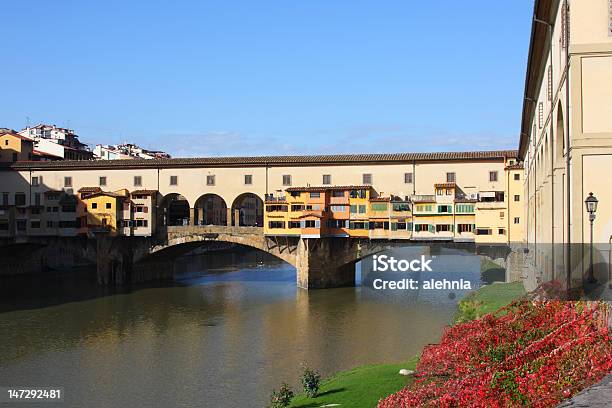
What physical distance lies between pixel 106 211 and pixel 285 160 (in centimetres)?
1473

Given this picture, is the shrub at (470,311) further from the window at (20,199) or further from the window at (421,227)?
the window at (20,199)

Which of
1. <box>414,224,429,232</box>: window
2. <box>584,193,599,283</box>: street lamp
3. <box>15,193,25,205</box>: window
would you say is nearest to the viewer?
<box>584,193,599,283</box>: street lamp

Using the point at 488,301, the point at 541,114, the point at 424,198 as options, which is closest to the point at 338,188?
the point at 424,198

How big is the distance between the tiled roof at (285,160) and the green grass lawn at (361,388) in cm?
2914

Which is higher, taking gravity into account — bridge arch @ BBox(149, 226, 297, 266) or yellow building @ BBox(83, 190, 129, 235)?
yellow building @ BBox(83, 190, 129, 235)

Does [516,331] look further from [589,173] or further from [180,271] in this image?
[180,271]

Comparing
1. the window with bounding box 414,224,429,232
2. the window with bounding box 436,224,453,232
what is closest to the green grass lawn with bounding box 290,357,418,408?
the window with bounding box 436,224,453,232

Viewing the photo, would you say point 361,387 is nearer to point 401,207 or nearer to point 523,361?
point 523,361

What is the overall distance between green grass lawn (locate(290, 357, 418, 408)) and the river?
98.3 inches

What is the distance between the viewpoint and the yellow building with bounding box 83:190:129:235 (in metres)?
52.4

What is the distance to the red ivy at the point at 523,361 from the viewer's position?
931 centimetres

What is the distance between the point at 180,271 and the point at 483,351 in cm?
5233

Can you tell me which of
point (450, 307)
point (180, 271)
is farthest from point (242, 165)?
point (450, 307)

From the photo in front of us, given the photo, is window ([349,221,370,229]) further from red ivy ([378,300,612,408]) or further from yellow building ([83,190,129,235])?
red ivy ([378,300,612,408])
